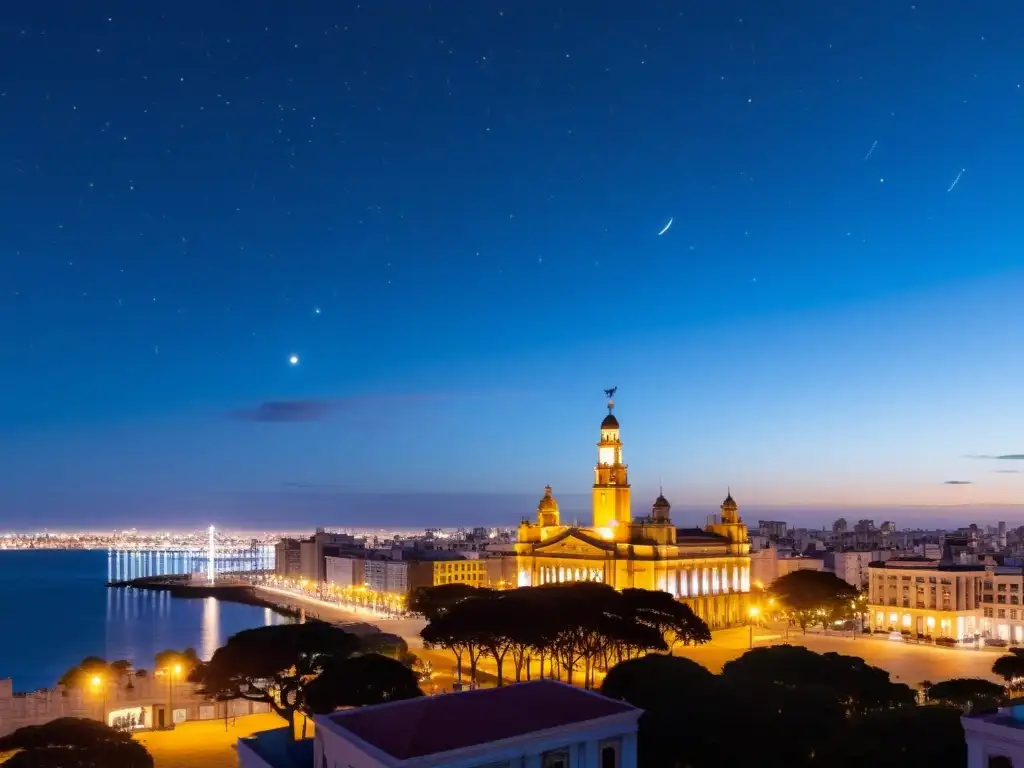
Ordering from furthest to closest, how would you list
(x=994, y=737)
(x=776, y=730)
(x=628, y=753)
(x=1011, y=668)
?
(x=1011, y=668)
(x=776, y=730)
(x=628, y=753)
(x=994, y=737)

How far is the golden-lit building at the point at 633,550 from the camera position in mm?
50031

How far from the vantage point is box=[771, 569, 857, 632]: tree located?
44.4 m

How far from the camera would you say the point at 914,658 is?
36438 mm

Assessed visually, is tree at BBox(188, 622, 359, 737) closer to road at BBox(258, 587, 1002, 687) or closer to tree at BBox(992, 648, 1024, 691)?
road at BBox(258, 587, 1002, 687)

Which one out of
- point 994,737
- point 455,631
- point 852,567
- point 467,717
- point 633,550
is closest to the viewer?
point 994,737

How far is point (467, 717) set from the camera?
514 inches

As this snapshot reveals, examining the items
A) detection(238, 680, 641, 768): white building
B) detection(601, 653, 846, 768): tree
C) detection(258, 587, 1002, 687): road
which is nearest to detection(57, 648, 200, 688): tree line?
detection(258, 587, 1002, 687): road

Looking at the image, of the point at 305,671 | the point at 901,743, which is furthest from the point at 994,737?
the point at 305,671

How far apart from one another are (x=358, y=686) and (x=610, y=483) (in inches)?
1492

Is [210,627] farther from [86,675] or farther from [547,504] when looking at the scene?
[86,675]

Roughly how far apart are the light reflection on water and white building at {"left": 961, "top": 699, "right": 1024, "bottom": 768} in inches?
1878

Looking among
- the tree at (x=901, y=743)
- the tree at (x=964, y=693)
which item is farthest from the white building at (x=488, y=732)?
the tree at (x=964, y=693)

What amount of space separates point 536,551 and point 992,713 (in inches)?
1648

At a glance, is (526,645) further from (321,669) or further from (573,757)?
(573,757)
